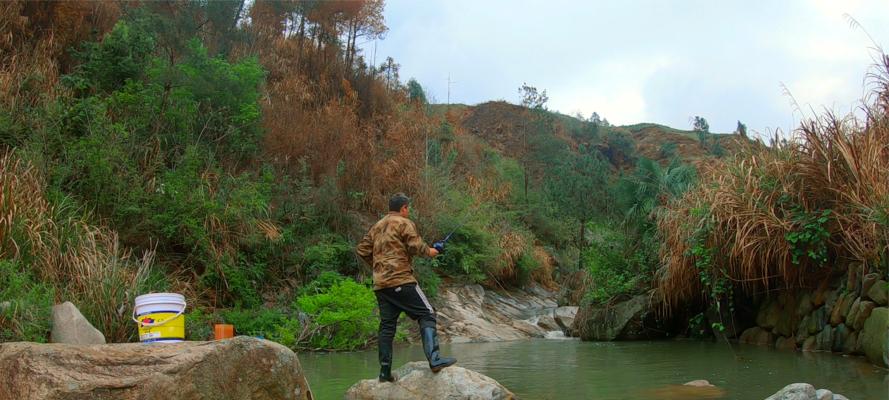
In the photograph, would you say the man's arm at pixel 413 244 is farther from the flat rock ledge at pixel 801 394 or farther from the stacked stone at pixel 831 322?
the stacked stone at pixel 831 322

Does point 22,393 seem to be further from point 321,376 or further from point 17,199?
point 17,199

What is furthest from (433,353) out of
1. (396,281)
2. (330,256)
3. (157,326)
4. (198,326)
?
(330,256)

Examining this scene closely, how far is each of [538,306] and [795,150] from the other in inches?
476

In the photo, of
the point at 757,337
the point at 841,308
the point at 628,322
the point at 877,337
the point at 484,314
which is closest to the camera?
the point at 877,337

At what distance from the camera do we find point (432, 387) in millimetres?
5793

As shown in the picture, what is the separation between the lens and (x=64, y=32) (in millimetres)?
14914

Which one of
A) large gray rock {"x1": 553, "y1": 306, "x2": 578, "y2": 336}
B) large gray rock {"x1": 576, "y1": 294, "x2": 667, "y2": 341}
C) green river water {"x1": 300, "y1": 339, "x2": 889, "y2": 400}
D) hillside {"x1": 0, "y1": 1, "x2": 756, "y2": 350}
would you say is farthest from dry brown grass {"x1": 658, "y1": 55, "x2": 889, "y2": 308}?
large gray rock {"x1": 553, "y1": 306, "x2": 578, "y2": 336}

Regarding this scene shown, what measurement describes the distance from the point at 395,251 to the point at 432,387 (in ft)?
3.90

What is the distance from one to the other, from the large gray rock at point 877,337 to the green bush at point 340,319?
716 cm

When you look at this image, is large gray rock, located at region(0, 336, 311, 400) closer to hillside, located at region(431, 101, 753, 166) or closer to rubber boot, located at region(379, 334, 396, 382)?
rubber boot, located at region(379, 334, 396, 382)

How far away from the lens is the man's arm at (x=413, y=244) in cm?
603

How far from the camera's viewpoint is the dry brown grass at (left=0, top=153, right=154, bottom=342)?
8.38m

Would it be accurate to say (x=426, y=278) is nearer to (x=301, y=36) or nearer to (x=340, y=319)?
(x=340, y=319)

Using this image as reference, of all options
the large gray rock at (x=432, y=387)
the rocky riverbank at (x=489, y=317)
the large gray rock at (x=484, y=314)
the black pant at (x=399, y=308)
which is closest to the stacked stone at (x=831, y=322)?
the large gray rock at (x=432, y=387)
